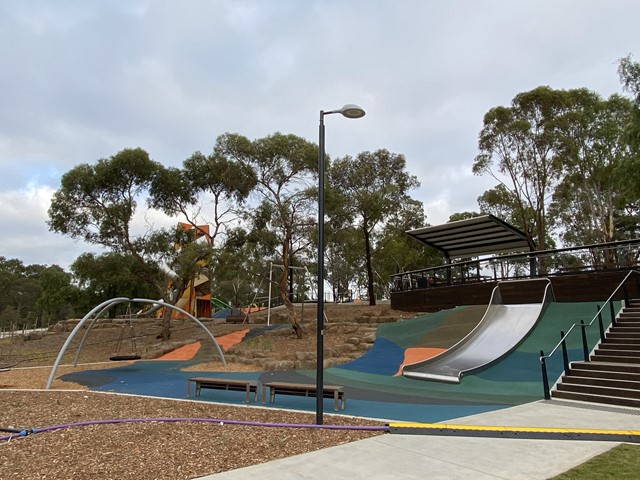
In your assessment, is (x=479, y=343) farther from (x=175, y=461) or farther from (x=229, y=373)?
(x=175, y=461)

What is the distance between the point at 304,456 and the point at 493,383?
7.41m

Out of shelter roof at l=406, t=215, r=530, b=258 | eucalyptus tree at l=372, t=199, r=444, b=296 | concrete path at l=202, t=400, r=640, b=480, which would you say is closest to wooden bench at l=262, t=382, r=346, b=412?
concrete path at l=202, t=400, r=640, b=480

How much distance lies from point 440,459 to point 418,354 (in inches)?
399

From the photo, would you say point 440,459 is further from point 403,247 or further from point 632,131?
point 403,247

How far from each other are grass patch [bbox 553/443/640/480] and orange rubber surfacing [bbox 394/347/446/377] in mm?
8843

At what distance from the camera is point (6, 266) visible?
256 ft

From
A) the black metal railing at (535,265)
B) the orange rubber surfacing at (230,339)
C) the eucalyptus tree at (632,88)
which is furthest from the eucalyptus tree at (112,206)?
the eucalyptus tree at (632,88)

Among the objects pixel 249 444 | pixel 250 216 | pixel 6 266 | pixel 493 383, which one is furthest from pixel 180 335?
pixel 6 266

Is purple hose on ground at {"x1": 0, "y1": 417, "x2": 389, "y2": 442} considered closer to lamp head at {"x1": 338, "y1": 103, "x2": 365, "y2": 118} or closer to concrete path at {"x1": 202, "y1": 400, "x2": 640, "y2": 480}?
concrete path at {"x1": 202, "y1": 400, "x2": 640, "y2": 480}

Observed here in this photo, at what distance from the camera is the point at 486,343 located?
46.0 feet

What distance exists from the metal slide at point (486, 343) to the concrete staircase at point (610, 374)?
243 centimetres

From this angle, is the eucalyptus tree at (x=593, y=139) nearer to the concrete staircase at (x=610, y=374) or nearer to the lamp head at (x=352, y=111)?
the concrete staircase at (x=610, y=374)

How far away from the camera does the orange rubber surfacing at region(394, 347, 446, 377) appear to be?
1448cm

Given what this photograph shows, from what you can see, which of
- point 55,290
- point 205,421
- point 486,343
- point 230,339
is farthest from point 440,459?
point 55,290
